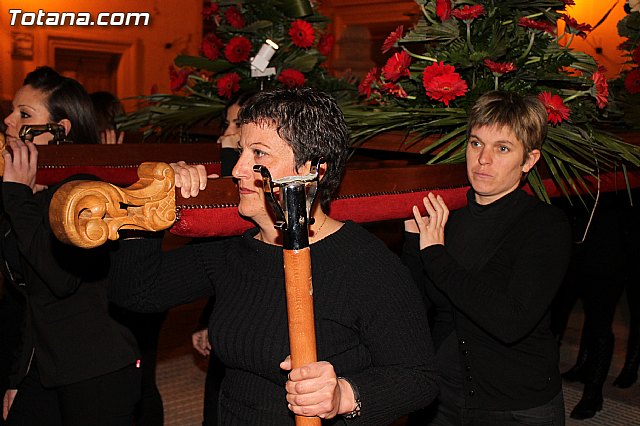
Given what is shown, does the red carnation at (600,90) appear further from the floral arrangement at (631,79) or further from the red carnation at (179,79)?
the red carnation at (179,79)

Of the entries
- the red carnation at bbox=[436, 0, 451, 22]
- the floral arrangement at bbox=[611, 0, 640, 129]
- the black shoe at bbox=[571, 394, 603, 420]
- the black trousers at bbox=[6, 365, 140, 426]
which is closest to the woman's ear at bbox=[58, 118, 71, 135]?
the black trousers at bbox=[6, 365, 140, 426]

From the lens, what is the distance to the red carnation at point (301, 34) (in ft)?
14.8

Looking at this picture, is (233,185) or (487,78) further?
(487,78)

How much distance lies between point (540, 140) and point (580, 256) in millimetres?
2087

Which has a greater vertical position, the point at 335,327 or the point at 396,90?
the point at 396,90

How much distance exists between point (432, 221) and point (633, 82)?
2.13 m

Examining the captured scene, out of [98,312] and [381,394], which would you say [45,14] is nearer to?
[98,312]

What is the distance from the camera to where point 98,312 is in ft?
8.23

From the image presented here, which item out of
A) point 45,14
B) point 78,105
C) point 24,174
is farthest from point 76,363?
point 45,14

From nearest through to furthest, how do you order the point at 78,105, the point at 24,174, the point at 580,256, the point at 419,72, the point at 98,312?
the point at 24,174, the point at 98,312, the point at 78,105, the point at 419,72, the point at 580,256

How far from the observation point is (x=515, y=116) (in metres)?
2.35

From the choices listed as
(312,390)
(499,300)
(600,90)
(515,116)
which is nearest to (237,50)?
(600,90)

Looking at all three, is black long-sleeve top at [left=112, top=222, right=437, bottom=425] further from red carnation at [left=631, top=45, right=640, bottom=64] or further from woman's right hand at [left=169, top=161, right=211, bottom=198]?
red carnation at [left=631, top=45, right=640, bottom=64]

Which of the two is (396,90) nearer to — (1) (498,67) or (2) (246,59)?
(1) (498,67)
